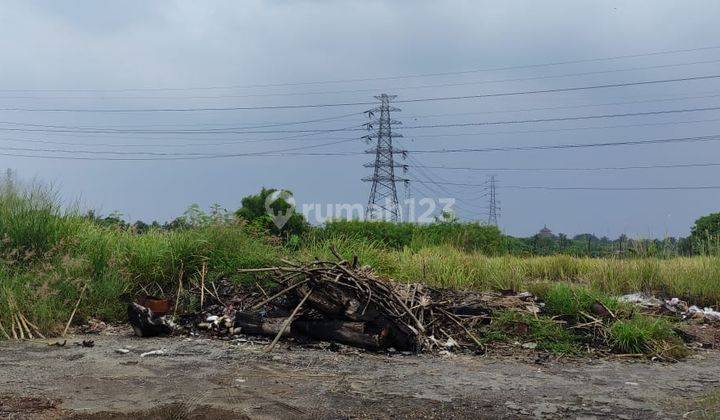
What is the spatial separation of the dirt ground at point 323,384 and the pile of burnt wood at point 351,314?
0.94 feet

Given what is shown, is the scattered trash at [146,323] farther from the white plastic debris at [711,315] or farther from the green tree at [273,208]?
the green tree at [273,208]

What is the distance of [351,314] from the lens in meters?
7.52

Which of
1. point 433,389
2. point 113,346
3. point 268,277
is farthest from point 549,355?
point 113,346

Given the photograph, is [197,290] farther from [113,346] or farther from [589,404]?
[589,404]

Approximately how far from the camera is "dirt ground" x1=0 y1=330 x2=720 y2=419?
16.0 ft

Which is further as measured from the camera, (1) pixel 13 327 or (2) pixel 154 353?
(1) pixel 13 327

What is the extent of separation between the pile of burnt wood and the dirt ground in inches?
11.3

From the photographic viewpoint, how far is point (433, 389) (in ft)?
18.4

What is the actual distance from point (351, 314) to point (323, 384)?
6.04ft

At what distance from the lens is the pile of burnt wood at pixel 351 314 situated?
7434 mm

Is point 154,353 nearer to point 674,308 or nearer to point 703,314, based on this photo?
point 674,308

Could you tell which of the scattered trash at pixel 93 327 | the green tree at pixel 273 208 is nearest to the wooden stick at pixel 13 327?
the scattered trash at pixel 93 327

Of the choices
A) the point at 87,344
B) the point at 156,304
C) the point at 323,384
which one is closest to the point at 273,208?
the point at 156,304

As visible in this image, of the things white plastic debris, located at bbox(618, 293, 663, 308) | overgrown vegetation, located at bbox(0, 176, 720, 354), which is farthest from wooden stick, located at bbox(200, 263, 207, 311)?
white plastic debris, located at bbox(618, 293, 663, 308)
